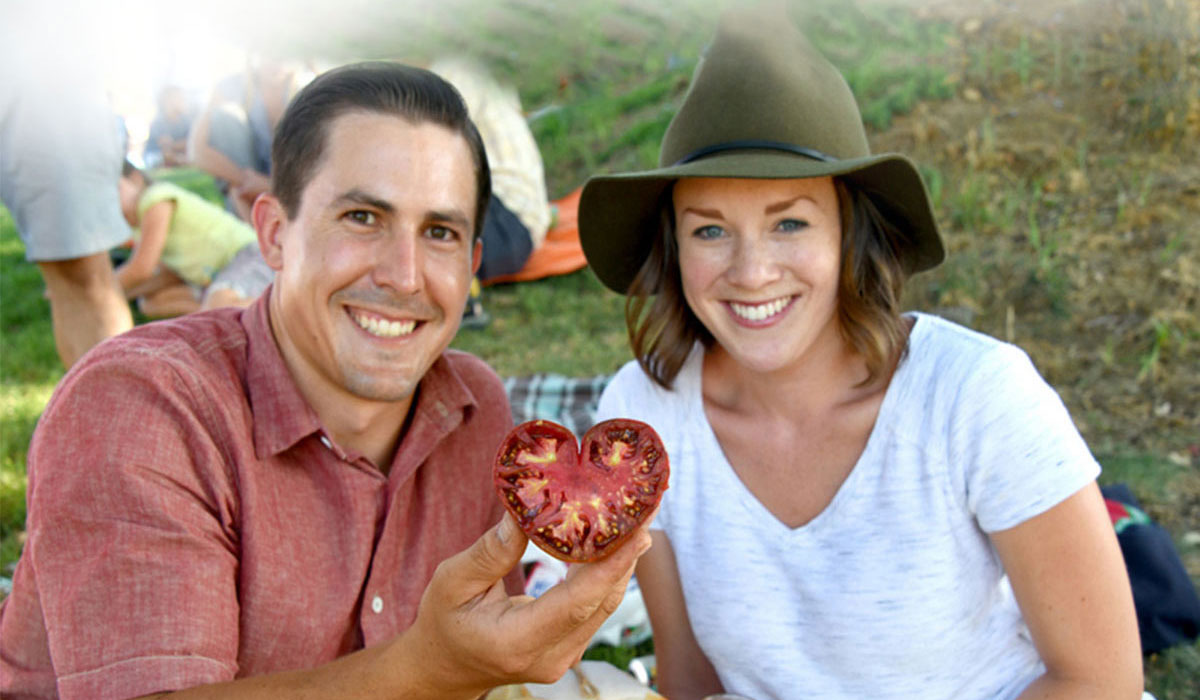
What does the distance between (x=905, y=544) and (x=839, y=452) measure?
0.31 meters

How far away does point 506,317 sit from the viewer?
8.08 meters

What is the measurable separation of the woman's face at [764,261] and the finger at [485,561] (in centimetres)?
108

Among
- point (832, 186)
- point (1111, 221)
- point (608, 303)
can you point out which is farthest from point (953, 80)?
point (832, 186)

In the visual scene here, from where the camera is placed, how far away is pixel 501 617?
1963 millimetres

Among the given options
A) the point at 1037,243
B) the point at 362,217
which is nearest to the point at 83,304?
the point at 362,217

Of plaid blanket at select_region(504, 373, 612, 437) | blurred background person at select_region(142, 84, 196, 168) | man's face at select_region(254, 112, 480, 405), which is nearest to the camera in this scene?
man's face at select_region(254, 112, 480, 405)

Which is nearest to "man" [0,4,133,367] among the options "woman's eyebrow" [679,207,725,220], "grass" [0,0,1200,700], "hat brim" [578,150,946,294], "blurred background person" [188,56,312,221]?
"grass" [0,0,1200,700]

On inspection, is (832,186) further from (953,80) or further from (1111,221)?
(953,80)

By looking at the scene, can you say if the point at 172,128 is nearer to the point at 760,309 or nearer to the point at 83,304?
the point at 83,304

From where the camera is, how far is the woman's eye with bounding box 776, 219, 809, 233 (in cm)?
267

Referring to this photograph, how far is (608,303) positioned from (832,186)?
5394mm

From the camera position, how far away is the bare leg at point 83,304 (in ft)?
18.4

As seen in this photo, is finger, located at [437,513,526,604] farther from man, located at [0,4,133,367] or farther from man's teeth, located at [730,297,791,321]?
man, located at [0,4,133,367]

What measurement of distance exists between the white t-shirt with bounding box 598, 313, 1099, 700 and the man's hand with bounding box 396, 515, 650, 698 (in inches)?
32.1
